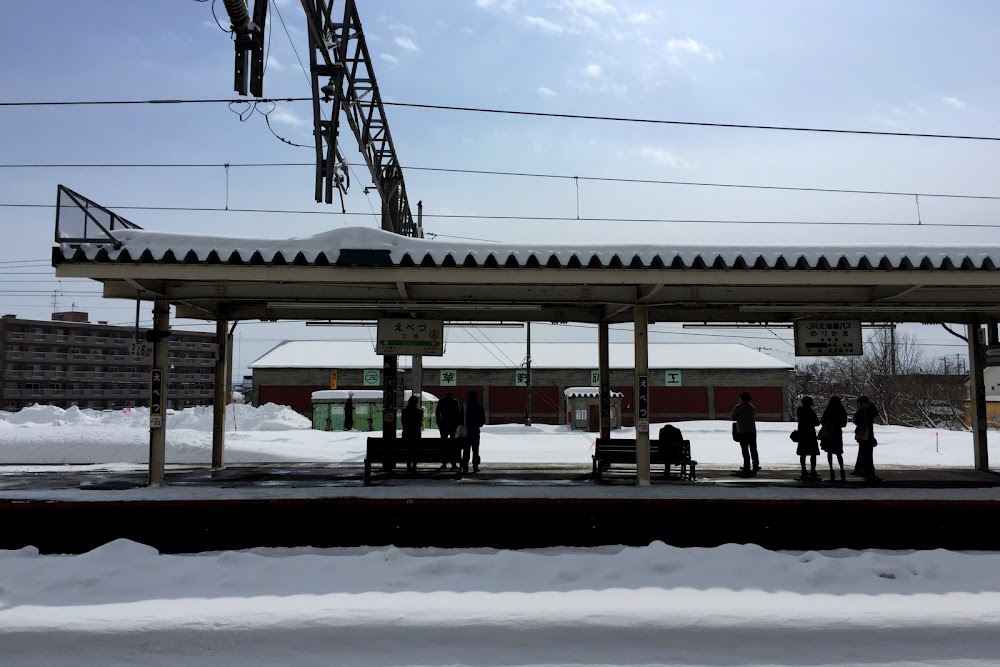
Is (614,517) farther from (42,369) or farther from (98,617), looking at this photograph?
(42,369)

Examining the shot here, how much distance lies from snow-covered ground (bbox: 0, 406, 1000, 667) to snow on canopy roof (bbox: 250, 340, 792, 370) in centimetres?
3030

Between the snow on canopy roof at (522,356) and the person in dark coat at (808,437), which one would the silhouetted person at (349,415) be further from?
the person in dark coat at (808,437)

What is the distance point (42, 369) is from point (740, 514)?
3141 inches

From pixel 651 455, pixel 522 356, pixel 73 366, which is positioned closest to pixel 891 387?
pixel 522 356

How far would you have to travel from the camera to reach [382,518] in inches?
325

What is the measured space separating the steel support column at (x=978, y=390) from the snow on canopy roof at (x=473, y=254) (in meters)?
4.63

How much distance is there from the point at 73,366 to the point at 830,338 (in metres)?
79.7

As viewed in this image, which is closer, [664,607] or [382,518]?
[664,607]

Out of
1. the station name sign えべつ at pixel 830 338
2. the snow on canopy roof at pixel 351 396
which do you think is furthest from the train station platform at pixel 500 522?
the snow on canopy roof at pixel 351 396

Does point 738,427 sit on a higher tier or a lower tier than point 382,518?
higher

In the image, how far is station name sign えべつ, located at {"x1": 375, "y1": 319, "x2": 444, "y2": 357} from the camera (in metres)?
12.9

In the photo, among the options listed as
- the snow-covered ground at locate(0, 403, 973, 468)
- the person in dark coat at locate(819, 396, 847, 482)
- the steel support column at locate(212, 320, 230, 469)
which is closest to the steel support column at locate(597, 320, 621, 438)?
the snow-covered ground at locate(0, 403, 973, 468)

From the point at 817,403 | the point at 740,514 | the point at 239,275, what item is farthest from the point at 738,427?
the point at 817,403

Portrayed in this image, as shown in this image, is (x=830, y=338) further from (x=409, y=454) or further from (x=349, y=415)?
(x=349, y=415)
